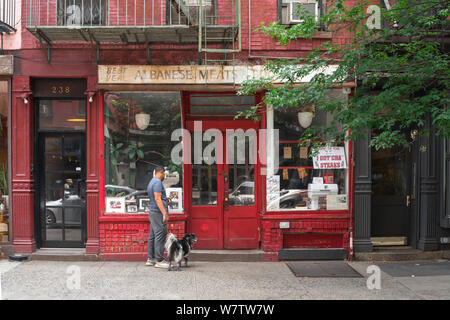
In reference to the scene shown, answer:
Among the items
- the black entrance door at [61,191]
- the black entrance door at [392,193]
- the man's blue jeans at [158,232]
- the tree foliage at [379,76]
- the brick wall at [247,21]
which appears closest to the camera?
the tree foliage at [379,76]

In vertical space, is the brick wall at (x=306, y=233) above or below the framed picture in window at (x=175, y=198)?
below

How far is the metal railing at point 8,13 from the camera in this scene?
8.31 metres

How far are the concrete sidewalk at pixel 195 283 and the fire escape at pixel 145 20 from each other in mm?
4059

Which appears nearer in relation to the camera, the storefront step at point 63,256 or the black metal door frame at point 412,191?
the storefront step at point 63,256

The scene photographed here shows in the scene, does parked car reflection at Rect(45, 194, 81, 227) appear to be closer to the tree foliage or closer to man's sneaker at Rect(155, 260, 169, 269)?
man's sneaker at Rect(155, 260, 169, 269)

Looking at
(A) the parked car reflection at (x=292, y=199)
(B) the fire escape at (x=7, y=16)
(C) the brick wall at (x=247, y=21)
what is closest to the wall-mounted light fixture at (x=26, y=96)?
(C) the brick wall at (x=247, y=21)

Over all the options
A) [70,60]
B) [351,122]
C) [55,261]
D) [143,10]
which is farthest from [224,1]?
[55,261]

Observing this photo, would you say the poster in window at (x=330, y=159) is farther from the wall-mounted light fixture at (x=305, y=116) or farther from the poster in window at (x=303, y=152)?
the wall-mounted light fixture at (x=305, y=116)

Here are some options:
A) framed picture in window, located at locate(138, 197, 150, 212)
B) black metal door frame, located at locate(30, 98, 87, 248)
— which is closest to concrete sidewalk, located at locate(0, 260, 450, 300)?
black metal door frame, located at locate(30, 98, 87, 248)

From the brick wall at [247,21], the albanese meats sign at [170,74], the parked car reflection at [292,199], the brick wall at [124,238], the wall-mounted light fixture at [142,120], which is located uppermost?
the brick wall at [247,21]

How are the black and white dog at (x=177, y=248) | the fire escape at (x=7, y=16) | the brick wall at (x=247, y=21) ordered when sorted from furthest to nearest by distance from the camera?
the brick wall at (x=247, y=21), the fire escape at (x=7, y=16), the black and white dog at (x=177, y=248)

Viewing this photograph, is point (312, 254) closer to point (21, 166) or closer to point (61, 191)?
point (61, 191)

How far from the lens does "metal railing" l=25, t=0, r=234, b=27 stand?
27.9ft
